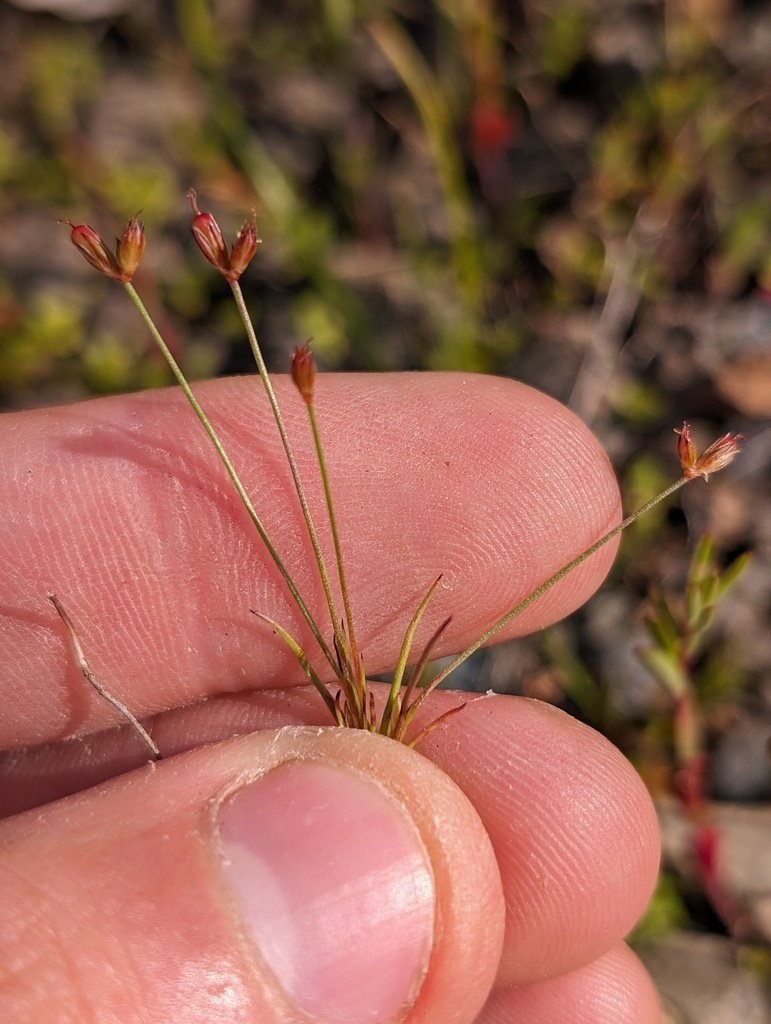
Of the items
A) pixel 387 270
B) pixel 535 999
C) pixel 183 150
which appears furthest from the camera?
pixel 183 150

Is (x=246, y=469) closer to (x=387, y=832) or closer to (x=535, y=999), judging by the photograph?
(x=387, y=832)

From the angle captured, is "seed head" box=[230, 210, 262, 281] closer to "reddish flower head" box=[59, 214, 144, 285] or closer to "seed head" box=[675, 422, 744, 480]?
"reddish flower head" box=[59, 214, 144, 285]

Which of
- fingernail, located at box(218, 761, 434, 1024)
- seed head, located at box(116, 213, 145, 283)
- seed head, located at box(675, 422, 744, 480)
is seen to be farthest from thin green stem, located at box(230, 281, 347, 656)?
seed head, located at box(675, 422, 744, 480)

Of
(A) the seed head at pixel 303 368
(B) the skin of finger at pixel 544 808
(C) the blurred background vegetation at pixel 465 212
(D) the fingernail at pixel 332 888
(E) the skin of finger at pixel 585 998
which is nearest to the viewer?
(A) the seed head at pixel 303 368

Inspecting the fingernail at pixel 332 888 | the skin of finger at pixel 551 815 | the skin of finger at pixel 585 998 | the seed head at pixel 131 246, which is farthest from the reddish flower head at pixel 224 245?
the skin of finger at pixel 585 998

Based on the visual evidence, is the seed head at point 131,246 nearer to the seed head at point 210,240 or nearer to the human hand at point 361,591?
the seed head at point 210,240

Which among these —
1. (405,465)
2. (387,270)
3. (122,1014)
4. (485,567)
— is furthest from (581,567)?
(387,270)
